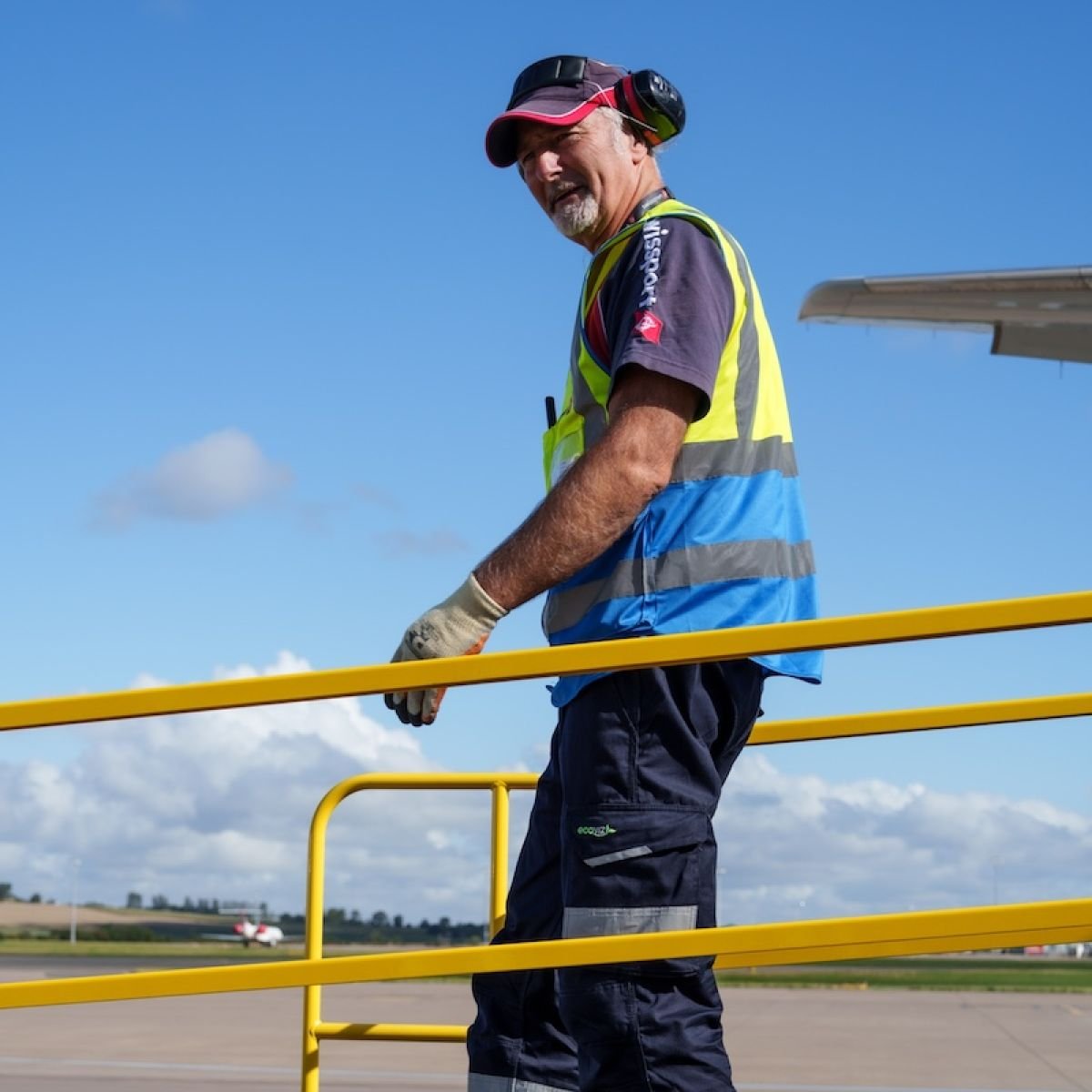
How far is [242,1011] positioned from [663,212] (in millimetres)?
11138

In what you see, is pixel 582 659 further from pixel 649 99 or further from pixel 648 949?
pixel 649 99

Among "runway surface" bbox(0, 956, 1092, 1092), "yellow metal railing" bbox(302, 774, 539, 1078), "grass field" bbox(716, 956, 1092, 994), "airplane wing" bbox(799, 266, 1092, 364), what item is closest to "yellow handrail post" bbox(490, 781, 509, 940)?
"yellow metal railing" bbox(302, 774, 539, 1078)

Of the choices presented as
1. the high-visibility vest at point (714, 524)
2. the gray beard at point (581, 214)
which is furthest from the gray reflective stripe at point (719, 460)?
the gray beard at point (581, 214)

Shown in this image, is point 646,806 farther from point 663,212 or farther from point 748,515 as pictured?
point 663,212

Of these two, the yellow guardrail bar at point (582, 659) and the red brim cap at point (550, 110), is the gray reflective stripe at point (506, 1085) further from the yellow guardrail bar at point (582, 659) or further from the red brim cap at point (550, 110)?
the red brim cap at point (550, 110)

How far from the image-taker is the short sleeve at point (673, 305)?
222cm

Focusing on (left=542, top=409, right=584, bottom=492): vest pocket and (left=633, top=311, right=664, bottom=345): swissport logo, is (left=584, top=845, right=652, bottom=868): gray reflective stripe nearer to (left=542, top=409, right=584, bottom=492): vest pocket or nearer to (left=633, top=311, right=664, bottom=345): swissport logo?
(left=542, top=409, right=584, bottom=492): vest pocket

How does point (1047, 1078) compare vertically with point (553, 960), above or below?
below

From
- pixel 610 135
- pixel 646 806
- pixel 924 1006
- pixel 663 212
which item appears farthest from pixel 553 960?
pixel 924 1006

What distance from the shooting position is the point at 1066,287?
504 inches

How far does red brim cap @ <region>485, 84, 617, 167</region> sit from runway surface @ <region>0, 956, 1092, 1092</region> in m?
5.22

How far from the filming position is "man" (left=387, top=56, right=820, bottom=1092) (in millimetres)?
2135

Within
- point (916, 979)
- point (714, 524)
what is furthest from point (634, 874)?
point (916, 979)

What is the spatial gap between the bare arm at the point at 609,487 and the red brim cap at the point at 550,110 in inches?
20.2
